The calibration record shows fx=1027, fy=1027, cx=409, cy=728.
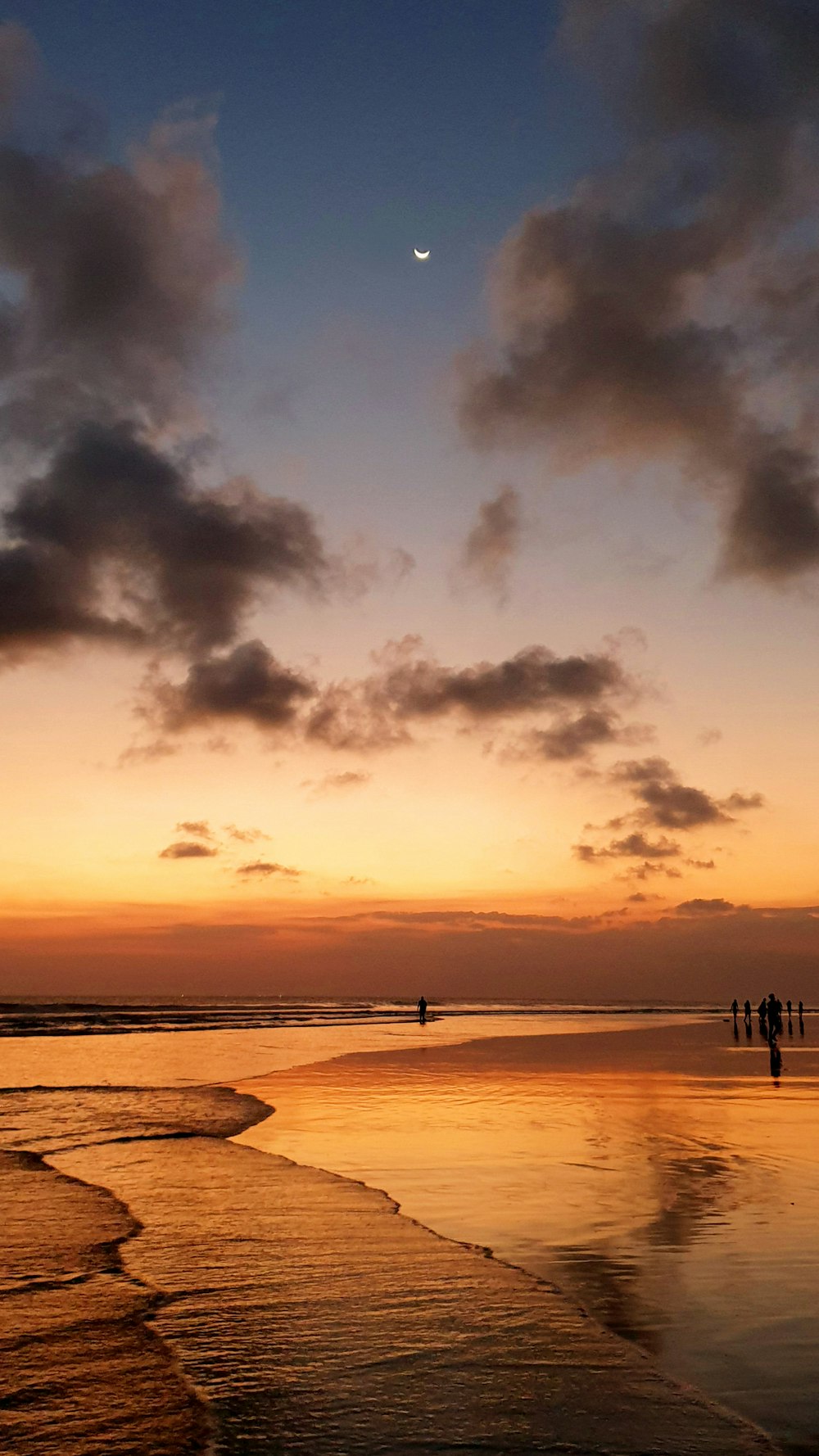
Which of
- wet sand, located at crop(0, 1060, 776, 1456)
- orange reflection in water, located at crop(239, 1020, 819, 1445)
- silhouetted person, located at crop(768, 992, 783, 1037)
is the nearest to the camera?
wet sand, located at crop(0, 1060, 776, 1456)

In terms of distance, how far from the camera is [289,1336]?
7.50 m

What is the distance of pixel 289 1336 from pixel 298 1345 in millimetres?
216

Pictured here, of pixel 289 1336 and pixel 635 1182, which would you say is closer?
pixel 289 1336

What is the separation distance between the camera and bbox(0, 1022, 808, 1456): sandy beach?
5898mm

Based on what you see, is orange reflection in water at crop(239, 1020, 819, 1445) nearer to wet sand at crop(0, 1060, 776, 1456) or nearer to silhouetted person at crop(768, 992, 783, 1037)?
wet sand at crop(0, 1060, 776, 1456)

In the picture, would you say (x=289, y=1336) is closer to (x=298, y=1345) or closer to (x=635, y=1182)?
(x=298, y=1345)

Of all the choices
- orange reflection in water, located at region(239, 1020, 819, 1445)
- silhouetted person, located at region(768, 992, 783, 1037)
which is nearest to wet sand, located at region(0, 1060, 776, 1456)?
orange reflection in water, located at region(239, 1020, 819, 1445)

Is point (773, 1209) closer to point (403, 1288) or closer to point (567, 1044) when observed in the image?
point (403, 1288)

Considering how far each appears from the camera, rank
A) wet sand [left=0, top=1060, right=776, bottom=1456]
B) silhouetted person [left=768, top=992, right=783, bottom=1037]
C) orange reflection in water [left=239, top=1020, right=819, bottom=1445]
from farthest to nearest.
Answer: silhouetted person [left=768, top=992, right=783, bottom=1037], orange reflection in water [left=239, top=1020, right=819, bottom=1445], wet sand [left=0, top=1060, right=776, bottom=1456]

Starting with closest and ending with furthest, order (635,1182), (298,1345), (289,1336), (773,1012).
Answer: (298,1345) → (289,1336) → (635,1182) → (773,1012)

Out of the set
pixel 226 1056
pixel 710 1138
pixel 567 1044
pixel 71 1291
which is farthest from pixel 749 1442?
pixel 567 1044

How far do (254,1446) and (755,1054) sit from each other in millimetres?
35493

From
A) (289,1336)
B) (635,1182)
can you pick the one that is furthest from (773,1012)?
(289,1336)

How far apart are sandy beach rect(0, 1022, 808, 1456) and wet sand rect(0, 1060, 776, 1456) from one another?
20 millimetres
